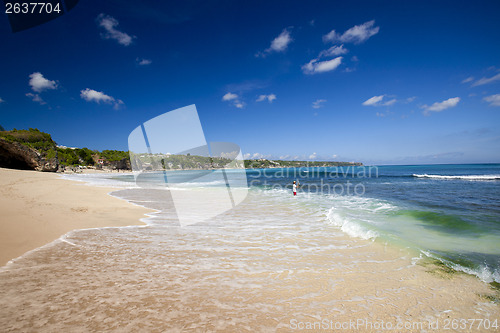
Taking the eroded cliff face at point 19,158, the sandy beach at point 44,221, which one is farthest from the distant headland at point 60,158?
the sandy beach at point 44,221

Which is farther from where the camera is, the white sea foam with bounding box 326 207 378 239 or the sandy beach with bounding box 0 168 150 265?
the white sea foam with bounding box 326 207 378 239

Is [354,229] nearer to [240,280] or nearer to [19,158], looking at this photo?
[240,280]

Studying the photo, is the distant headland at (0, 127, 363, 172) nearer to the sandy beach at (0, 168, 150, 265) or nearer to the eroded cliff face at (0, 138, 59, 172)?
the eroded cliff face at (0, 138, 59, 172)

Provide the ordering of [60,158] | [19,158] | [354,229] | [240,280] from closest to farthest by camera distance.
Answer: [240,280]
[354,229]
[19,158]
[60,158]

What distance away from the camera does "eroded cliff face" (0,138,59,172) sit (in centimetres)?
3010

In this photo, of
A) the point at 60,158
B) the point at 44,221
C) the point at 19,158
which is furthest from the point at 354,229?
Answer: the point at 60,158

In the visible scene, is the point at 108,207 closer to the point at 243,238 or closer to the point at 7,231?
the point at 7,231

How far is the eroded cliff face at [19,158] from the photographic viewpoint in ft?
98.8

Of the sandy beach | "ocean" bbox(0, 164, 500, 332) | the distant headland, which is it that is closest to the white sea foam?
"ocean" bbox(0, 164, 500, 332)

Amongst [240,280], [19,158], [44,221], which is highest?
[19,158]

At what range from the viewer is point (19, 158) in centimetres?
3278

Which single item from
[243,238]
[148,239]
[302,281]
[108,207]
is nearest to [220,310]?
[302,281]

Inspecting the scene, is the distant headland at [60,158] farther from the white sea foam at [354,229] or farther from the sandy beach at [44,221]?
the white sea foam at [354,229]

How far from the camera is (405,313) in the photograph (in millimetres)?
3209
